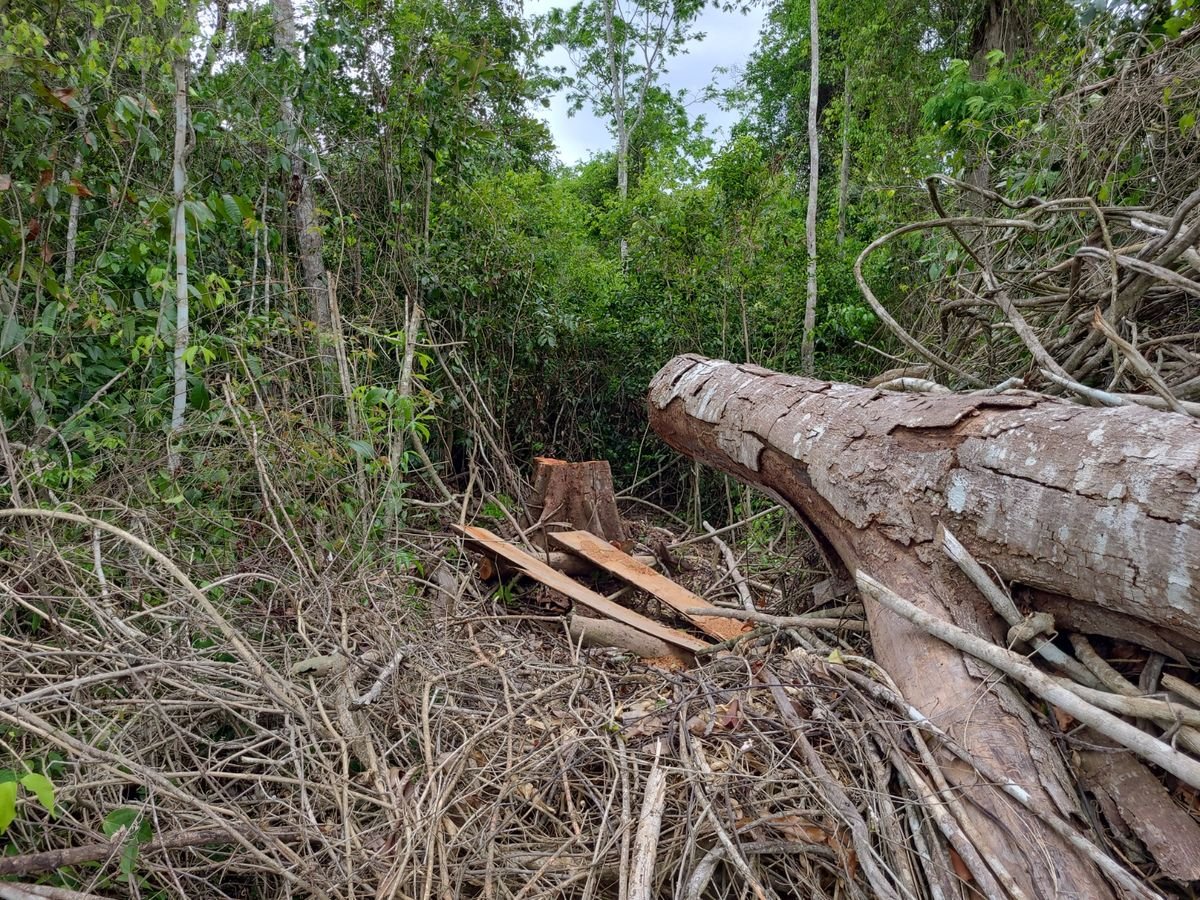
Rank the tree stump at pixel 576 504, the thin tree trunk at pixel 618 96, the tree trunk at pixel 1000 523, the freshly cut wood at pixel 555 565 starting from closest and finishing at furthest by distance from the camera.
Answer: the tree trunk at pixel 1000 523 < the freshly cut wood at pixel 555 565 < the tree stump at pixel 576 504 < the thin tree trunk at pixel 618 96

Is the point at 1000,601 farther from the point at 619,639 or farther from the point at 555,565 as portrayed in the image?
the point at 555,565

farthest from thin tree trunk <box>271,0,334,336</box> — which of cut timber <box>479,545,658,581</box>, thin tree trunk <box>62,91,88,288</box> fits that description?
cut timber <box>479,545,658,581</box>

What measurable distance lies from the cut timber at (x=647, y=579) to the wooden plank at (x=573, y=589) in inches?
4.0

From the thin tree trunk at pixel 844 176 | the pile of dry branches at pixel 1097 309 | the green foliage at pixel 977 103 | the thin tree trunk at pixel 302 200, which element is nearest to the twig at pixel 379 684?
the pile of dry branches at pixel 1097 309

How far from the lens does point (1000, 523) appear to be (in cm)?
180

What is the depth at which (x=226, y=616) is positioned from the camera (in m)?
2.29

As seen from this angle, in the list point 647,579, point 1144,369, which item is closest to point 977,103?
point 1144,369

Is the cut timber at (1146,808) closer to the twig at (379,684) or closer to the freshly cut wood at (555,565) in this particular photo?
the twig at (379,684)

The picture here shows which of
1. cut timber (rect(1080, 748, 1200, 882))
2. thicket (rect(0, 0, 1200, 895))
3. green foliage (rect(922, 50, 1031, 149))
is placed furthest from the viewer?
green foliage (rect(922, 50, 1031, 149))

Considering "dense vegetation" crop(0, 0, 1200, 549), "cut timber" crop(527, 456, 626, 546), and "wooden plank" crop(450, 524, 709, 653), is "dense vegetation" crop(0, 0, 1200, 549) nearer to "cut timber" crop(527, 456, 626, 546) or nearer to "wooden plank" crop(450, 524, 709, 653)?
"wooden plank" crop(450, 524, 709, 653)

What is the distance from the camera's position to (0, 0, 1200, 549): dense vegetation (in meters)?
2.88

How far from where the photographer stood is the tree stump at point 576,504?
14.7 ft

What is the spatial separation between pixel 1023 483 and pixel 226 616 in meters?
2.53

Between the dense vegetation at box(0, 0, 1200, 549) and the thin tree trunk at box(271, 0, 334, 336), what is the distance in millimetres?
26
